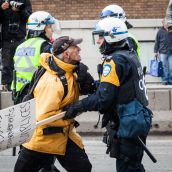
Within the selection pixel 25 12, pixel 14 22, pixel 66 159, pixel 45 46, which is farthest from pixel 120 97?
pixel 14 22

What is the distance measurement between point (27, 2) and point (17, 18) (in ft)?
0.99

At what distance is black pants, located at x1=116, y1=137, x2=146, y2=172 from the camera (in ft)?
20.5

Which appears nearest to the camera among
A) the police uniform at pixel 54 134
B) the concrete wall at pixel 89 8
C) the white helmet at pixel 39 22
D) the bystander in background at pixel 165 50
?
the police uniform at pixel 54 134

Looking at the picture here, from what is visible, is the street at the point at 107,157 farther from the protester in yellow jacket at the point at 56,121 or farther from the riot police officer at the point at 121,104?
the riot police officer at the point at 121,104

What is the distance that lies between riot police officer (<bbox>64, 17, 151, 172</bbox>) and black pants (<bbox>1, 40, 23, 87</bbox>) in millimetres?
6108

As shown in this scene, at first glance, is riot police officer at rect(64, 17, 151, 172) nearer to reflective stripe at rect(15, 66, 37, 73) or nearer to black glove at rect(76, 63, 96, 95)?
black glove at rect(76, 63, 96, 95)

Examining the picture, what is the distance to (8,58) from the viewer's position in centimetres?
1245

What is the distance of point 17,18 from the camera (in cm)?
1220

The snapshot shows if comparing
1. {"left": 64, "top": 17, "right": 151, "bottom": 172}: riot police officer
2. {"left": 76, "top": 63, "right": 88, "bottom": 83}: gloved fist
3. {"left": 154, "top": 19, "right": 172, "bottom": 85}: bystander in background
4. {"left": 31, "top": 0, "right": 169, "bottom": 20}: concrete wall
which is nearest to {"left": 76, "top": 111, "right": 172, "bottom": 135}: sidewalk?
{"left": 154, "top": 19, "right": 172, "bottom": 85}: bystander in background

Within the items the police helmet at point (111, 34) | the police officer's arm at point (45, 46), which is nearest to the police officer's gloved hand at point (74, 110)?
the police helmet at point (111, 34)

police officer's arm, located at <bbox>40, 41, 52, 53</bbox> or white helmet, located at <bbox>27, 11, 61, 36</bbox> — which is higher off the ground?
white helmet, located at <bbox>27, 11, 61, 36</bbox>

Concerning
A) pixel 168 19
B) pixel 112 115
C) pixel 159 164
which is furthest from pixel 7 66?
pixel 112 115

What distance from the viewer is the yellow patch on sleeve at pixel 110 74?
6.16 m

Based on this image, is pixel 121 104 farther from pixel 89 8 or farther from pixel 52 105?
pixel 89 8
